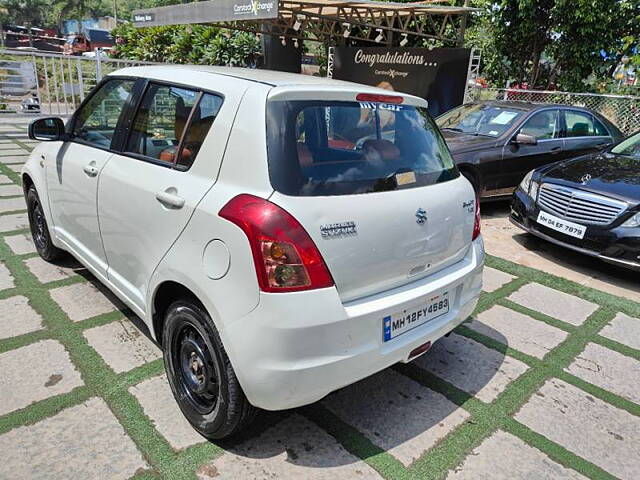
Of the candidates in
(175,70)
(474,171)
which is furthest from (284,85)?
(474,171)

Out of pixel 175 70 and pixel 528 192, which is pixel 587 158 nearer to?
→ pixel 528 192

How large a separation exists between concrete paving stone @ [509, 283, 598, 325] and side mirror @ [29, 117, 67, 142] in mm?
3705

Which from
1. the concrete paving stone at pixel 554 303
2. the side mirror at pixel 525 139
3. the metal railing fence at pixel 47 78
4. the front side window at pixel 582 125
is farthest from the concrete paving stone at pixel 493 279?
the metal railing fence at pixel 47 78

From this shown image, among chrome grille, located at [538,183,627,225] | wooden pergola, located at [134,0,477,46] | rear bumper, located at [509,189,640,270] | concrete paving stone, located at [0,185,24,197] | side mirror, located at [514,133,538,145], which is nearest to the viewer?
rear bumper, located at [509,189,640,270]

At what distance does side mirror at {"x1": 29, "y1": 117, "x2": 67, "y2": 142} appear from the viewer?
10.6 feet

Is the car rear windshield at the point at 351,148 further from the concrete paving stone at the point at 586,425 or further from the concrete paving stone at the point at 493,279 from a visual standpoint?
the concrete paving stone at the point at 493,279

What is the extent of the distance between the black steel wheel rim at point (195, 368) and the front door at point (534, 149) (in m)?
5.25

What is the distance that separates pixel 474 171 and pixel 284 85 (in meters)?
4.60

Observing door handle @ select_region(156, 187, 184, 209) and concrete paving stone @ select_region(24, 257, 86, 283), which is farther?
concrete paving stone @ select_region(24, 257, 86, 283)

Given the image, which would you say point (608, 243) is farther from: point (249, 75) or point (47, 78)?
point (47, 78)

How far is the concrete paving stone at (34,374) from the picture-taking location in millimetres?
2405

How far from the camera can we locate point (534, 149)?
21.4 ft

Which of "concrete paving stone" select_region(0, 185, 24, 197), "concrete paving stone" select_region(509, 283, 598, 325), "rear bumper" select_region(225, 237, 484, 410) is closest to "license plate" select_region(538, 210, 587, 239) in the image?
"concrete paving stone" select_region(509, 283, 598, 325)

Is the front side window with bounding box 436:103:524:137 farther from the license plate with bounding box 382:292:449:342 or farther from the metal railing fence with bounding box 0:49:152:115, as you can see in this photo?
the metal railing fence with bounding box 0:49:152:115
